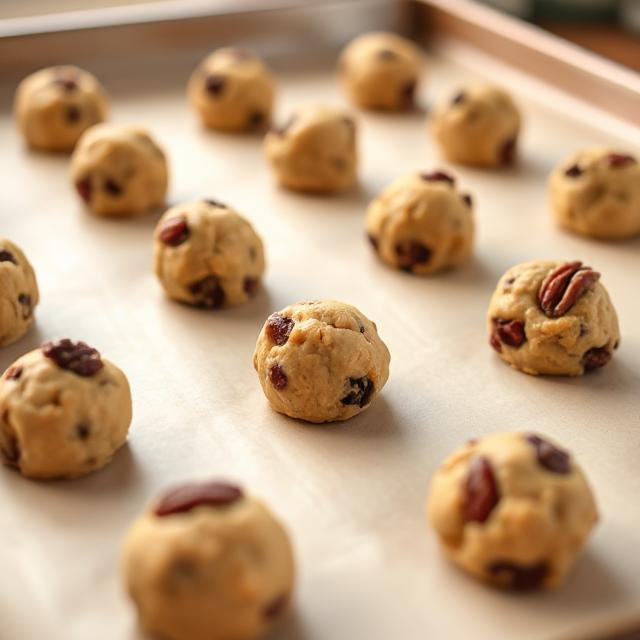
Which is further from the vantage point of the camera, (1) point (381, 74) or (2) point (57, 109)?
(1) point (381, 74)

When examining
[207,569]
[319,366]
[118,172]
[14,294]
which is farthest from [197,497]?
[118,172]

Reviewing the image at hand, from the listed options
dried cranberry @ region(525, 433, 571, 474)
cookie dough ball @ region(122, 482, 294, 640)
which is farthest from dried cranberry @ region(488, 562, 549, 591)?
cookie dough ball @ region(122, 482, 294, 640)

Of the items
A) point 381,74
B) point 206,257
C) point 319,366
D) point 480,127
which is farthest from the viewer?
point 381,74

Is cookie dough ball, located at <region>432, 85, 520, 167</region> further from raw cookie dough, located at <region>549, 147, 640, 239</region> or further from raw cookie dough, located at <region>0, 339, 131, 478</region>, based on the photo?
raw cookie dough, located at <region>0, 339, 131, 478</region>

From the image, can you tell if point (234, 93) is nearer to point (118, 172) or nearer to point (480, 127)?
point (118, 172)

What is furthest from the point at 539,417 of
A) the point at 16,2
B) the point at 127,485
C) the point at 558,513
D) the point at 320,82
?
the point at 16,2

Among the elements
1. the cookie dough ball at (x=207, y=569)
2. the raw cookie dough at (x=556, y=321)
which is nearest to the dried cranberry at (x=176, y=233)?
the raw cookie dough at (x=556, y=321)
